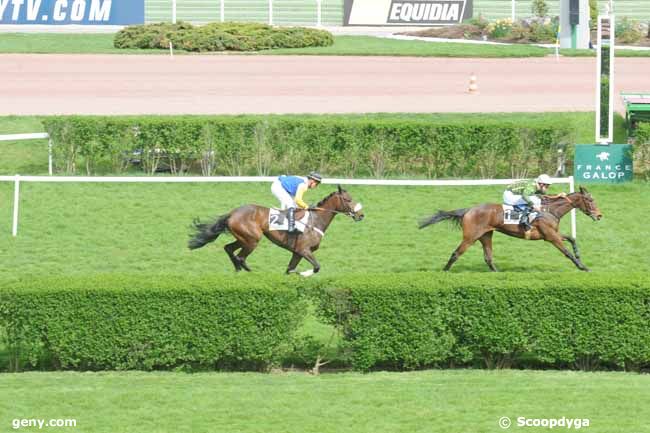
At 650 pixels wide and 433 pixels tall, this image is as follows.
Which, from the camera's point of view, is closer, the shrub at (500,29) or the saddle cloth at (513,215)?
the saddle cloth at (513,215)

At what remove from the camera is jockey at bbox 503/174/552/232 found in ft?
51.7

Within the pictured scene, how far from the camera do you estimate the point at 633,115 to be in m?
21.7

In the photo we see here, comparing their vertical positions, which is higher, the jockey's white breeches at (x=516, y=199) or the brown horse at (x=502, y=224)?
the jockey's white breeches at (x=516, y=199)

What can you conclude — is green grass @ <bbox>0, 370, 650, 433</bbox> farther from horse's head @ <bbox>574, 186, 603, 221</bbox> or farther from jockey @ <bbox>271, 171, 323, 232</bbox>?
horse's head @ <bbox>574, 186, 603, 221</bbox>

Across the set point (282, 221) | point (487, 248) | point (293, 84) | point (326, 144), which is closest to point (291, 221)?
point (282, 221)

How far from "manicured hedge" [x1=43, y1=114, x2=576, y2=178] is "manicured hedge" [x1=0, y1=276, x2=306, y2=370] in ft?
25.5

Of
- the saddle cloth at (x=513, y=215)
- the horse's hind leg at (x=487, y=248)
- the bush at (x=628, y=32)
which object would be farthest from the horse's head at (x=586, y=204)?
the bush at (x=628, y=32)

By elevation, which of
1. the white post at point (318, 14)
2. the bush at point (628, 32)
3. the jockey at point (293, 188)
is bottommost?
the jockey at point (293, 188)

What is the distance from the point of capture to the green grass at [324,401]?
10.7m

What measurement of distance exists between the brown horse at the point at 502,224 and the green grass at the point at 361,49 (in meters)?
16.7

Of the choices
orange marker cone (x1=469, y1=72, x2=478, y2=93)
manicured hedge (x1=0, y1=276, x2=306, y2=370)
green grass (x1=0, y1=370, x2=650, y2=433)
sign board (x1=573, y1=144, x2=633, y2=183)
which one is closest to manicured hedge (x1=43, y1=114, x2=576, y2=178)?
sign board (x1=573, y1=144, x2=633, y2=183)

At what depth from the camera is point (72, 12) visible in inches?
1486

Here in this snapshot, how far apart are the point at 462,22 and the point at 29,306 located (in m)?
27.2

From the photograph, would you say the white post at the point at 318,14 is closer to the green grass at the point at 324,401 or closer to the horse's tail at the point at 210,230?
the horse's tail at the point at 210,230
